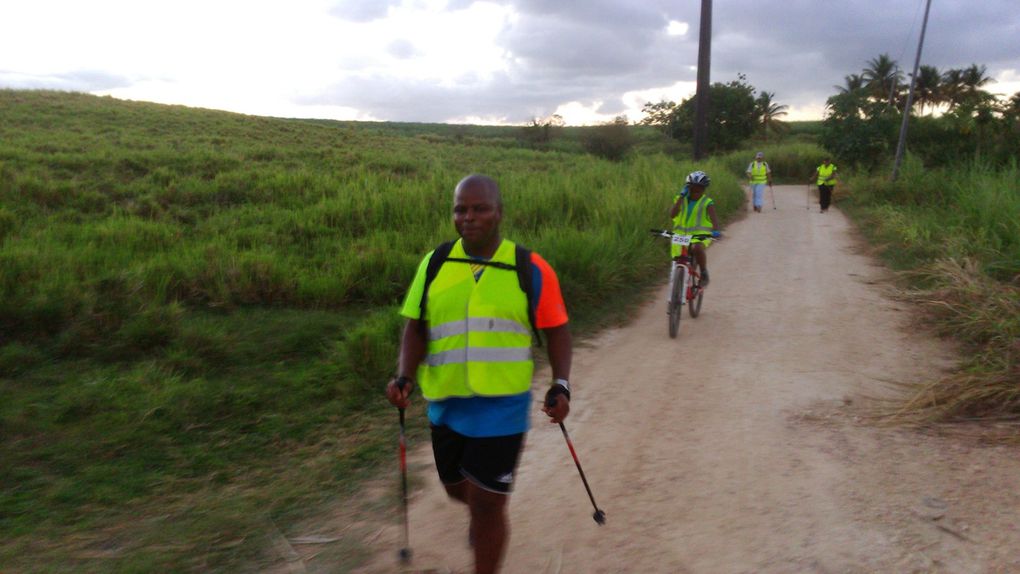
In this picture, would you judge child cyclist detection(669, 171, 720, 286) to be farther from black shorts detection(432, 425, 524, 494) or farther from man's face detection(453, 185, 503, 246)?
black shorts detection(432, 425, 524, 494)

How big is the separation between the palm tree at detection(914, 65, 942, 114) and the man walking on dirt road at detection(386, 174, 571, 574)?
65.6m

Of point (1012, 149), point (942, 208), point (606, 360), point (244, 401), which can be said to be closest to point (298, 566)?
point (244, 401)

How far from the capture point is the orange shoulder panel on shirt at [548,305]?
2699 mm

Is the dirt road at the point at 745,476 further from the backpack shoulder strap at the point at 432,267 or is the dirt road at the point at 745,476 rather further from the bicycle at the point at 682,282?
the backpack shoulder strap at the point at 432,267

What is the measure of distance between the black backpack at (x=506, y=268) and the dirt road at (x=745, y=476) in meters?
1.40

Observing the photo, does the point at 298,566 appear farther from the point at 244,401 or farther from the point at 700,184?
the point at 700,184

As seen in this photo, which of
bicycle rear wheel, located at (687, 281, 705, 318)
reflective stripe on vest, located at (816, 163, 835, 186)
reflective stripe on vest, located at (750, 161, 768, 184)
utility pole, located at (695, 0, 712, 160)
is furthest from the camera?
utility pole, located at (695, 0, 712, 160)

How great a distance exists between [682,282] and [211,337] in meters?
4.63

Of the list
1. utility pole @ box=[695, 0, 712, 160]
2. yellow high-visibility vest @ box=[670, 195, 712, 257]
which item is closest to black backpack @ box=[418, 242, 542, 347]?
yellow high-visibility vest @ box=[670, 195, 712, 257]

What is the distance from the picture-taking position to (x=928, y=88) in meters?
59.3

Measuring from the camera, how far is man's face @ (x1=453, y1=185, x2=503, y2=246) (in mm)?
2719

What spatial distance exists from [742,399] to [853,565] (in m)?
2.57

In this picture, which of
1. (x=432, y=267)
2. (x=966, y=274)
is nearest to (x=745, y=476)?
(x=432, y=267)

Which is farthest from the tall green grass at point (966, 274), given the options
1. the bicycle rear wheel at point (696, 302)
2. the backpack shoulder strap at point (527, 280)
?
the backpack shoulder strap at point (527, 280)
